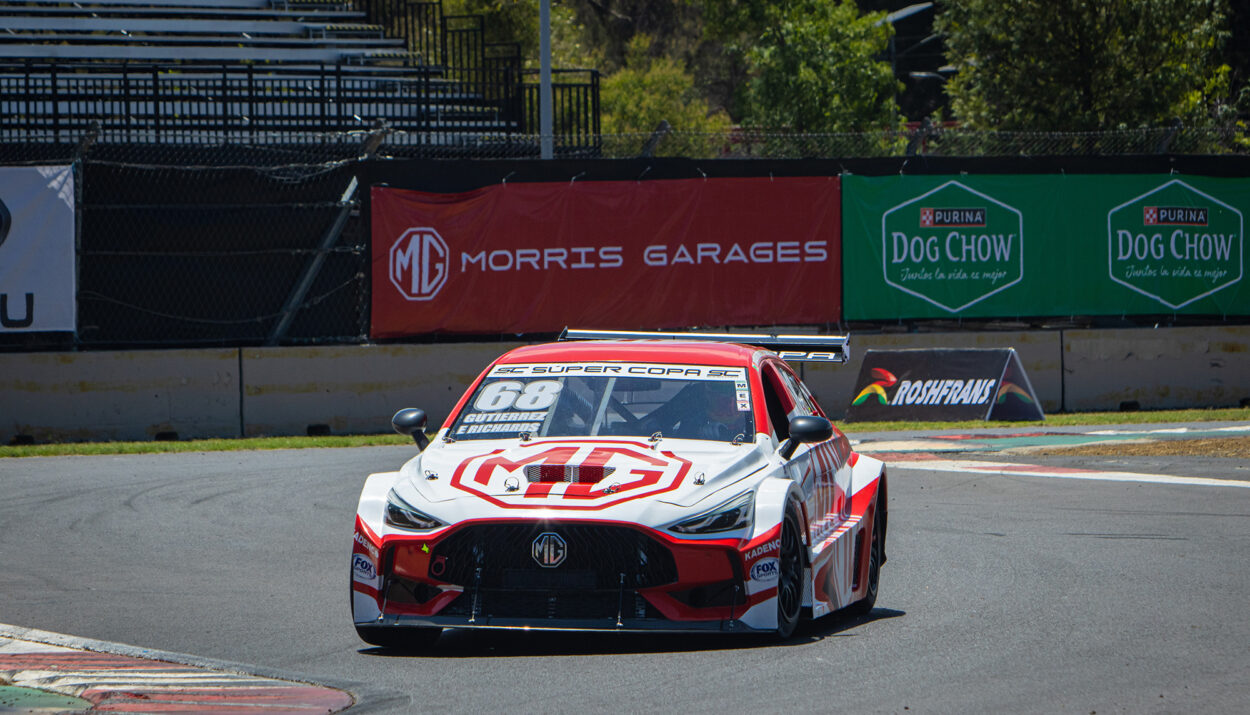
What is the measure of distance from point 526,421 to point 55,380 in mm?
12439

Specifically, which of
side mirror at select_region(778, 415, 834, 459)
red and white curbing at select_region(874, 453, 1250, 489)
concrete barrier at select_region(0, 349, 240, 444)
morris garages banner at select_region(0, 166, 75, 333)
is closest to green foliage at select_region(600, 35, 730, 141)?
concrete barrier at select_region(0, 349, 240, 444)

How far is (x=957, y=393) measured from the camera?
1945 centimetres

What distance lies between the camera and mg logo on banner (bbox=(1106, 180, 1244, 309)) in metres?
21.8

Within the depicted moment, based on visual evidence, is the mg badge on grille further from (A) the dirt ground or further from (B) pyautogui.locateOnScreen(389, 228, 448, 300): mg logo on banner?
(B) pyautogui.locateOnScreen(389, 228, 448, 300): mg logo on banner

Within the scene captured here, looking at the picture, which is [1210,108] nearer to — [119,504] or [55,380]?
[55,380]

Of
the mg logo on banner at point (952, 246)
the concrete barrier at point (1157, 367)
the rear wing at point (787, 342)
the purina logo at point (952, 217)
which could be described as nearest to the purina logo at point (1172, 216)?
the concrete barrier at point (1157, 367)

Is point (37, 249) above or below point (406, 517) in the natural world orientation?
above

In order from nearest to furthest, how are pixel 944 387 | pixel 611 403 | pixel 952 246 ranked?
pixel 611 403
pixel 944 387
pixel 952 246

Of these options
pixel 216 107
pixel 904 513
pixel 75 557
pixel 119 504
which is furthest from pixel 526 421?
pixel 216 107

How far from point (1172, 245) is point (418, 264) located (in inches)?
407

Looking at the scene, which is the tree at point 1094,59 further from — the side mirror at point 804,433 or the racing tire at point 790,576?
the racing tire at point 790,576

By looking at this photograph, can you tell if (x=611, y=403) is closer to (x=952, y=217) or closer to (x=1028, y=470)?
(x=1028, y=470)

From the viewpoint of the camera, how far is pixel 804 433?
7.48m

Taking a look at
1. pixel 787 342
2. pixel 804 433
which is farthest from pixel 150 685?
pixel 787 342
